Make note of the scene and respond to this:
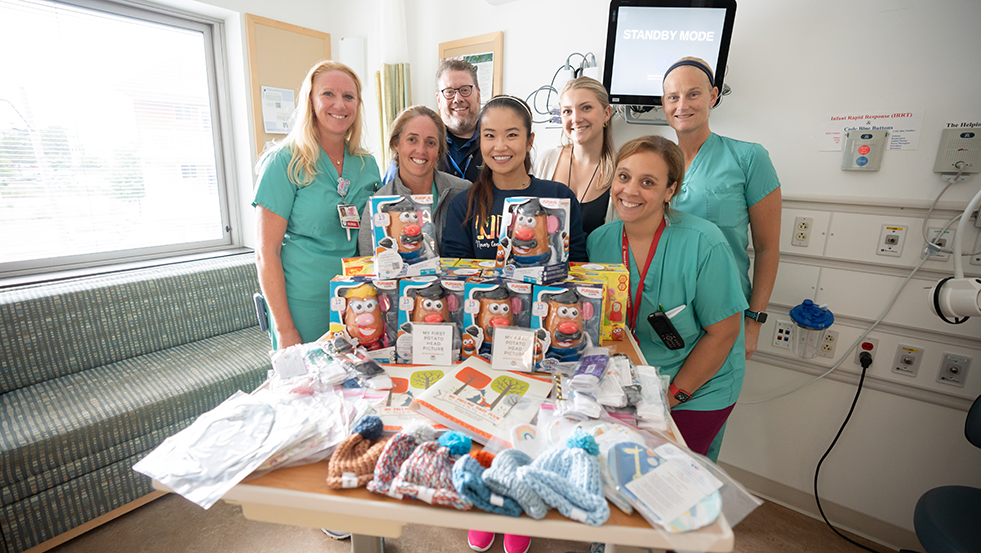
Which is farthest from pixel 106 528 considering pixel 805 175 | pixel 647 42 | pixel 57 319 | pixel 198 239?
pixel 805 175

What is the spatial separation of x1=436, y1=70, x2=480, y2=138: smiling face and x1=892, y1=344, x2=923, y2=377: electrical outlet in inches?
83.0

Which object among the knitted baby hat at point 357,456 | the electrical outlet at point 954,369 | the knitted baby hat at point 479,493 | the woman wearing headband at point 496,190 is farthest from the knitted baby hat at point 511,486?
the electrical outlet at point 954,369

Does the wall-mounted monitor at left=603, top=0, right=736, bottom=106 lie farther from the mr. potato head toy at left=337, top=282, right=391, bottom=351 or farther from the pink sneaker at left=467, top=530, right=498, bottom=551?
the pink sneaker at left=467, top=530, right=498, bottom=551

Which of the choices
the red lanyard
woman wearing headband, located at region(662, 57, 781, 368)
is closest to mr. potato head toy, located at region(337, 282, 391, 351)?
the red lanyard

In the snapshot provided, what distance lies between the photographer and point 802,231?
2049mm

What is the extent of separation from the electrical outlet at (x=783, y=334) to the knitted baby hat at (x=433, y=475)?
1.91m

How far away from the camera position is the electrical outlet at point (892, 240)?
1844 mm

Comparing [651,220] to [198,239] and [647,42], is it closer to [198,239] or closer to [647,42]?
[647,42]

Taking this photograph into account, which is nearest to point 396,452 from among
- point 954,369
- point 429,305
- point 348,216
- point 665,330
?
point 429,305

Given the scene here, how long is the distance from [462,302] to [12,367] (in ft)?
7.29

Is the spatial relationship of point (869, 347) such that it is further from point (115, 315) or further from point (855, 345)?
point (115, 315)

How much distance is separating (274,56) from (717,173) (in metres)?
3.00

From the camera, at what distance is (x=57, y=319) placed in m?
2.18

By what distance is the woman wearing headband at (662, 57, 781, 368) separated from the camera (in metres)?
1.73
